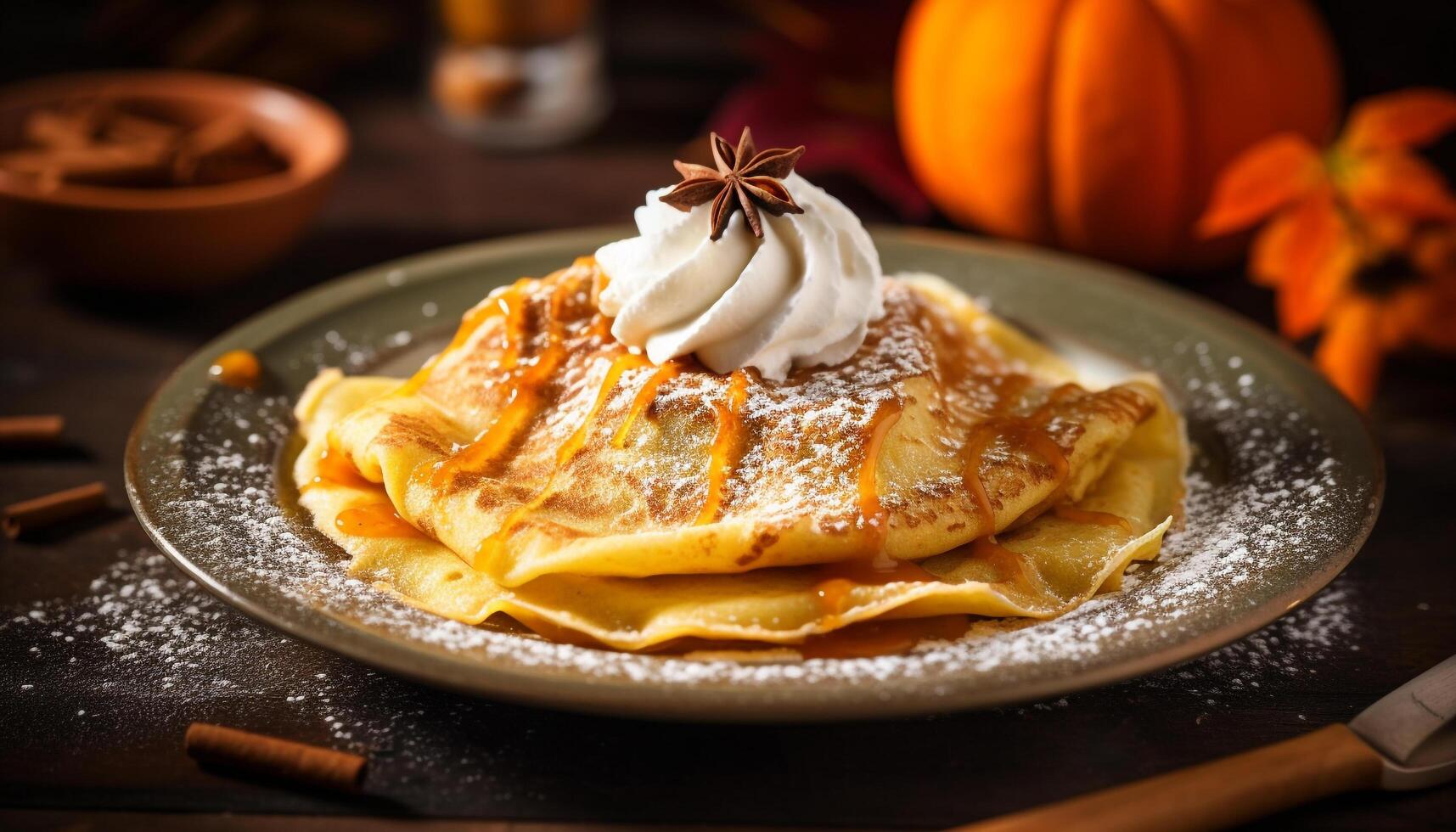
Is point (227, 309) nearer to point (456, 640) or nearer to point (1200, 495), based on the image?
point (456, 640)

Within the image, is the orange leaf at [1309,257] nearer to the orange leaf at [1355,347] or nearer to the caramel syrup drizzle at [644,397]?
the orange leaf at [1355,347]

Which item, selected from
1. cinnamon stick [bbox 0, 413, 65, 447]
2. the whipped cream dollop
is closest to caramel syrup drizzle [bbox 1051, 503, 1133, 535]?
the whipped cream dollop

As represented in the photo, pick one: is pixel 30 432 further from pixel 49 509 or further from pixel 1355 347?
pixel 1355 347

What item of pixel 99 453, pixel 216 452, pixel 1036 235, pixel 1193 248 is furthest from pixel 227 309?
pixel 1193 248

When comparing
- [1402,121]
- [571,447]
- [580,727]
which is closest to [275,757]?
[580,727]

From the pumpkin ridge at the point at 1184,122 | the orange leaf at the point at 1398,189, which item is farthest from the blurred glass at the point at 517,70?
the orange leaf at the point at 1398,189

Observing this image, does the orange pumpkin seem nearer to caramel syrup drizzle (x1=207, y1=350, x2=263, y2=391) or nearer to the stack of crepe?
the stack of crepe

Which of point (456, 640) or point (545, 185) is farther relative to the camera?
point (545, 185)
